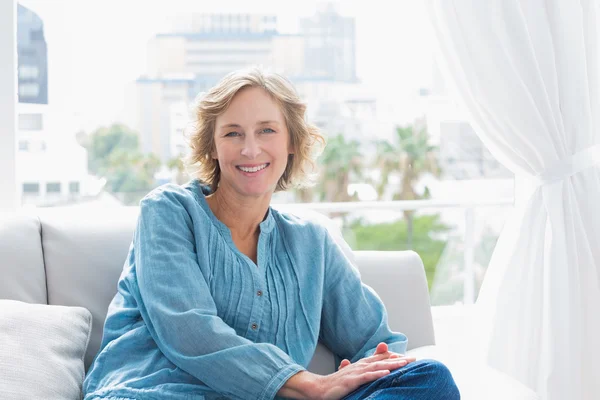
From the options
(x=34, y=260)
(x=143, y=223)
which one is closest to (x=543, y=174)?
(x=143, y=223)

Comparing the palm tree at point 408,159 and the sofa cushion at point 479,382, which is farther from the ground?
the palm tree at point 408,159

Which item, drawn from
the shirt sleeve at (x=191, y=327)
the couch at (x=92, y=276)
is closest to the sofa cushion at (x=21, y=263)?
the couch at (x=92, y=276)

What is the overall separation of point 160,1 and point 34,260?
11.4 feet

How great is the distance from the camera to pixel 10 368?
1657 millimetres

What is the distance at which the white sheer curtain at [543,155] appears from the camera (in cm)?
279

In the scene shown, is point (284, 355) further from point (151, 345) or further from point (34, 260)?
point (34, 260)

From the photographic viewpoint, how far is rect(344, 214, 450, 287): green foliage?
8.28 meters

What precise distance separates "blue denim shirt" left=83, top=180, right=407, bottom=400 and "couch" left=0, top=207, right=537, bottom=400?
0.15m

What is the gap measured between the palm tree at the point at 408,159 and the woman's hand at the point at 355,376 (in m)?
5.99

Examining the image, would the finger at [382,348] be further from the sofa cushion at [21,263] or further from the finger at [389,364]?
the sofa cushion at [21,263]

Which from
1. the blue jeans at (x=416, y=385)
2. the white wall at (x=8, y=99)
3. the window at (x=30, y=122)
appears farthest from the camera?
the window at (x=30, y=122)

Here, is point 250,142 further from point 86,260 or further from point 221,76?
point 221,76

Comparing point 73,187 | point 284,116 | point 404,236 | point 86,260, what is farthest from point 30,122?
point 404,236

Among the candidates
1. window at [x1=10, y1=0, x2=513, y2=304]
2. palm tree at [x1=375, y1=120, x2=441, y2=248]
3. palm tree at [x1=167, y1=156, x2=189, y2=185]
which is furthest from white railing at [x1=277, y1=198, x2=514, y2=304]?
palm tree at [x1=375, y1=120, x2=441, y2=248]
